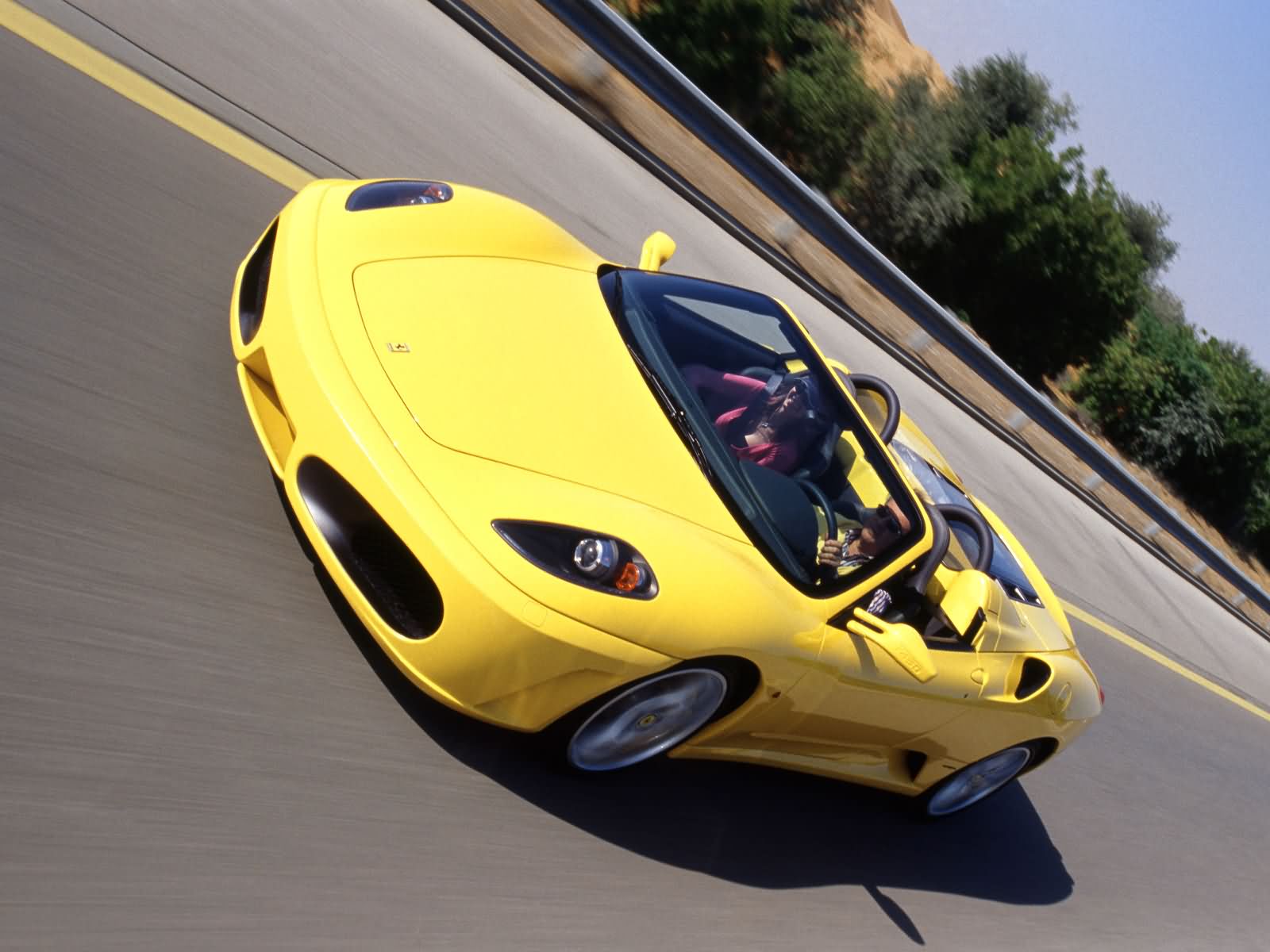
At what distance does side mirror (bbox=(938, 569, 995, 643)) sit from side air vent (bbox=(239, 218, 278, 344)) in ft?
7.71

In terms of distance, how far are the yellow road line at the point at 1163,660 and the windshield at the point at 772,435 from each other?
495 cm

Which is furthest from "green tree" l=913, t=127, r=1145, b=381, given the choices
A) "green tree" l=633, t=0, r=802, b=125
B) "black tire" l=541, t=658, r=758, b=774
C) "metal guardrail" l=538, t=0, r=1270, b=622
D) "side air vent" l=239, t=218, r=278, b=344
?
"black tire" l=541, t=658, r=758, b=774

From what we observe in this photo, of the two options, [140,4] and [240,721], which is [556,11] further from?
[240,721]

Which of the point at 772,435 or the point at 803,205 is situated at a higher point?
the point at 803,205

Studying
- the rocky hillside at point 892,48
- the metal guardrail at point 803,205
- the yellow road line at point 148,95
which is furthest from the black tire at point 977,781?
the rocky hillside at point 892,48

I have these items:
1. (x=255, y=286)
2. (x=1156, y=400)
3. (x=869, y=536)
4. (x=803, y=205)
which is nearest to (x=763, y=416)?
(x=869, y=536)

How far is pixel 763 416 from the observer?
4020 millimetres

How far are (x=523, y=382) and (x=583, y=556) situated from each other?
28.7 inches

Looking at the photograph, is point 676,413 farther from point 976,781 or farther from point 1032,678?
point 976,781

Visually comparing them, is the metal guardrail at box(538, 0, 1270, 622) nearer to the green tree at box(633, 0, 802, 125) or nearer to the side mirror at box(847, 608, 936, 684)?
the green tree at box(633, 0, 802, 125)

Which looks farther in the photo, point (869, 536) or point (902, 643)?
point (869, 536)

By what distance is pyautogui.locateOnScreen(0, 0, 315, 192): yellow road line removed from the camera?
5039 millimetres

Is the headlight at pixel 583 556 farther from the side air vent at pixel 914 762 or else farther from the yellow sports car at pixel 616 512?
the side air vent at pixel 914 762

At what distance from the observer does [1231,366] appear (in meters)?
21.8
